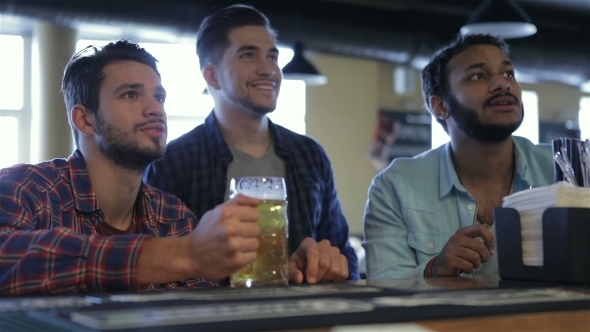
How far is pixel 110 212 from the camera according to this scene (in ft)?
6.32

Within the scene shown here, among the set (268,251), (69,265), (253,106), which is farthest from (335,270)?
(253,106)

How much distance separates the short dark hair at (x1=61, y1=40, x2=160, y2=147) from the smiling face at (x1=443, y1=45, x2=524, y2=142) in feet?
3.16

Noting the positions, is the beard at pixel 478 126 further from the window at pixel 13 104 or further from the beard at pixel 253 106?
the window at pixel 13 104

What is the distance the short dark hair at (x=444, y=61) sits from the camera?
8.67 feet

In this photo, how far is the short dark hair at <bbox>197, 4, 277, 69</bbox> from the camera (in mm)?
2758

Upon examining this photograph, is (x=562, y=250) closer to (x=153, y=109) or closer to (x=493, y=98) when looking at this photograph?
(x=153, y=109)

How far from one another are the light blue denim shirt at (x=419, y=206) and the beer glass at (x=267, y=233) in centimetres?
74

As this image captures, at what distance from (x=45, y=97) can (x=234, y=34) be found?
528 centimetres

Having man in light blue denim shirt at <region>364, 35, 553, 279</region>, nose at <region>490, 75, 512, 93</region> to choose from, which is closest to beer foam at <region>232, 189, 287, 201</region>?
man in light blue denim shirt at <region>364, 35, 553, 279</region>

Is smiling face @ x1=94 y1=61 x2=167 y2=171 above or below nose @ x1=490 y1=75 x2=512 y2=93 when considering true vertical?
below

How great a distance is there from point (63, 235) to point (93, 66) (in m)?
0.74

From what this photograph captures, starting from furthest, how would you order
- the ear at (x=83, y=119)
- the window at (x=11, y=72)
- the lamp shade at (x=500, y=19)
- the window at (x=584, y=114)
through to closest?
the window at (x=584, y=114), the window at (x=11, y=72), the lamp shade at (x=500, y=19), the ear at (x=83, y=119)

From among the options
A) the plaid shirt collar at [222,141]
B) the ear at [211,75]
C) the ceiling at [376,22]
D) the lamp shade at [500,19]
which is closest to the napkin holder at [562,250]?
the plaid shirt collar at [222,141]

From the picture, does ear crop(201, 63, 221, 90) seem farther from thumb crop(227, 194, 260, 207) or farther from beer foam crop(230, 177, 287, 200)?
thumb crop(227, 194, 260, 207)
